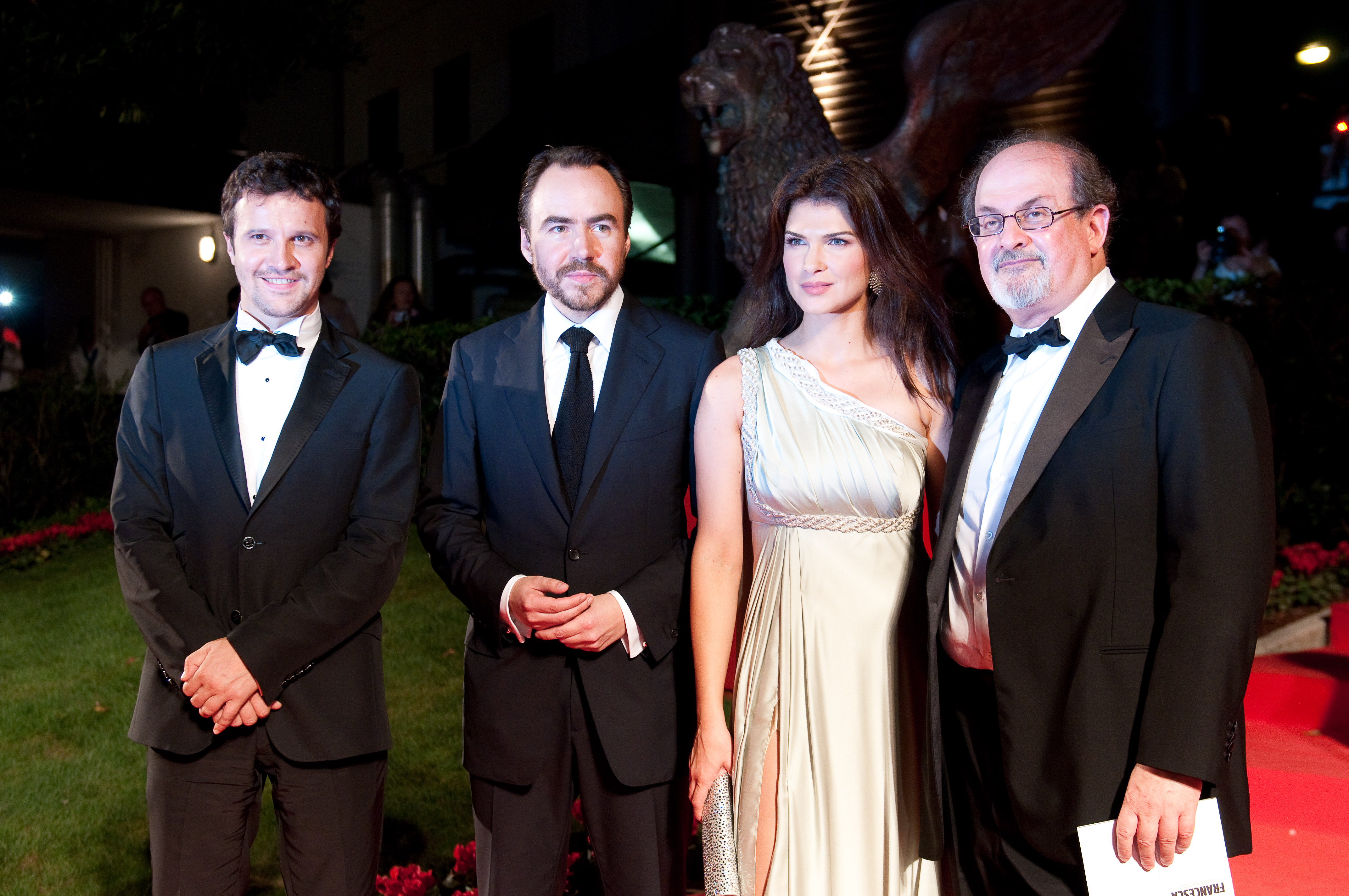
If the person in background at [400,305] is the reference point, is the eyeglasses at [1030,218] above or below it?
below

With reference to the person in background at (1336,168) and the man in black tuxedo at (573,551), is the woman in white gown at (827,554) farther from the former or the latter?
the person in background at (1336,168)

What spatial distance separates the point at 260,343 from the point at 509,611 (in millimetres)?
734

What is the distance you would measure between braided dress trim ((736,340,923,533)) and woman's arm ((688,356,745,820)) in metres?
0.02

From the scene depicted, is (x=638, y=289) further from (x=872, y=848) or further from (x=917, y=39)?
(x=872, y=848)

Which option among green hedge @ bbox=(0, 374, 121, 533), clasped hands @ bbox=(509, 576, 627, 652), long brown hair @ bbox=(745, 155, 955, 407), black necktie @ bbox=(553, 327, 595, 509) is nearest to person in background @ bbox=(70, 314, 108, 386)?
green hedge @ bbox=(0, 374, 121, 533)

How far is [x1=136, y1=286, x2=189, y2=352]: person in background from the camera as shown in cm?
995

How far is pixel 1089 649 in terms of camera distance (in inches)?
65.3

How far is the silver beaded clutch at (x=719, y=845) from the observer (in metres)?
2.02

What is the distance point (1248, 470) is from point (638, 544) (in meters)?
1.11

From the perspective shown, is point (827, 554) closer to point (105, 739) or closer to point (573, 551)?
point (573, 551)

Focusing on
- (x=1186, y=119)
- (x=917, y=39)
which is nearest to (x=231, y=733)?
(x=917, y=39)

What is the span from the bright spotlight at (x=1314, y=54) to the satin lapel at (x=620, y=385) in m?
6.75

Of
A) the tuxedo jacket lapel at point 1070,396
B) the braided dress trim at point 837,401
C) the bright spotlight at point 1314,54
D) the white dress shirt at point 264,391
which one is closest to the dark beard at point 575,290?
the braided dress trim at point 837,401

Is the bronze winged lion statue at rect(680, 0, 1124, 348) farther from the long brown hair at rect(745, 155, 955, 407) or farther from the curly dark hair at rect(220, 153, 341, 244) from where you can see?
the curly dark hair at rect(220, 153, 341, 244)
